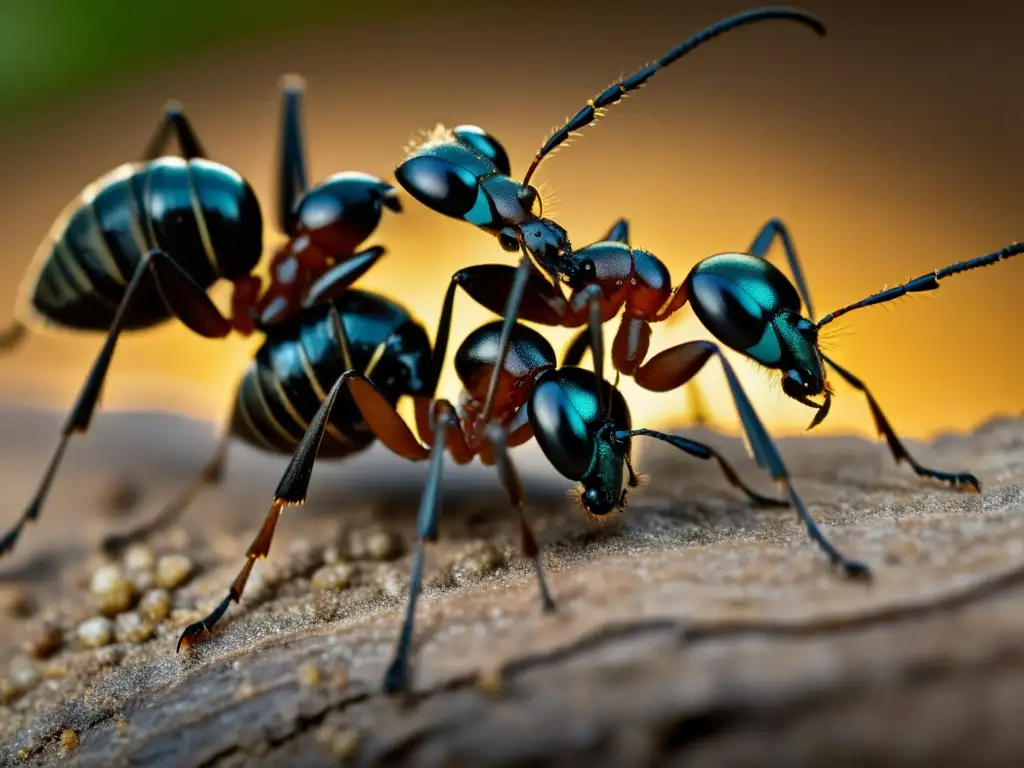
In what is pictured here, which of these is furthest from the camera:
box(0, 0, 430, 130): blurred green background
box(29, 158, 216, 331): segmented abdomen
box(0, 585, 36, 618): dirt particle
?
box(0, 0, 430, 130): blurred green background

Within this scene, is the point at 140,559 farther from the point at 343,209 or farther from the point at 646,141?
the point at 646,141

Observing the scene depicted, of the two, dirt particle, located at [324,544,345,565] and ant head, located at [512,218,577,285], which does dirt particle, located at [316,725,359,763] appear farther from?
ant head, located at [512,218,577,285]

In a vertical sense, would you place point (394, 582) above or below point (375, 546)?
below

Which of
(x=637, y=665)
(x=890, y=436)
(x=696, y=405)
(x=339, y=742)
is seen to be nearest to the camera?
(x=637, y=665)

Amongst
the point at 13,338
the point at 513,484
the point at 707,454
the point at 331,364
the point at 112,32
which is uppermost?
the point at 112,32

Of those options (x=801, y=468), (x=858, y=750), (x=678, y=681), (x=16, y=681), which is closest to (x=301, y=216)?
(x=16, y=681)

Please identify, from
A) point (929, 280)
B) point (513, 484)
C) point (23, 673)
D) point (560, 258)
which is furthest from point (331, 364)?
point (929, 280)

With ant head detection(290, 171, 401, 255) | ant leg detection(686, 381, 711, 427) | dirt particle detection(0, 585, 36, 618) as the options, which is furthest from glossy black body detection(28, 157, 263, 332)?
ant leg detection(686, 381, 711, 427)
